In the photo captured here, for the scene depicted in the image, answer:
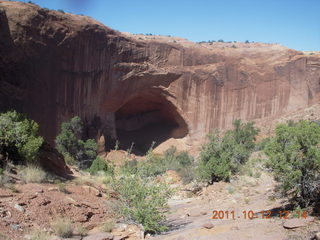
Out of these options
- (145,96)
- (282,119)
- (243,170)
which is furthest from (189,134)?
(243,170)

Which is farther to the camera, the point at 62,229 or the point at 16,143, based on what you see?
the point at 16,143

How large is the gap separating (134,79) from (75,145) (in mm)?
9364

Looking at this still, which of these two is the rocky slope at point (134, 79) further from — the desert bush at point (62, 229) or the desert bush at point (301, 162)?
the desert bush at point (301, 162)

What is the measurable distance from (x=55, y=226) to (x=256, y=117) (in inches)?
1199

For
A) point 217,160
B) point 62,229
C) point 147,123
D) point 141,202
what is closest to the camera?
point 62,229

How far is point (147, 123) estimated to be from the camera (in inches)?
1390

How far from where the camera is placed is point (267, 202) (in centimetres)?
780

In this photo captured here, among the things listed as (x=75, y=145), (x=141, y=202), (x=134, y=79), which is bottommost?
(x=75, y=145)

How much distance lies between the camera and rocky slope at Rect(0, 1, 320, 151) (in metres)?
20.7

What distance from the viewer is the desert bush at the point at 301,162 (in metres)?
5.80

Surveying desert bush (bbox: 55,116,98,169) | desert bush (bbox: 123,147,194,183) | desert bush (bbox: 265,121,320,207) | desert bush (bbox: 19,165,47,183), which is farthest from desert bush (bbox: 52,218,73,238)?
desert bush (bbox: 55,116,98,169)

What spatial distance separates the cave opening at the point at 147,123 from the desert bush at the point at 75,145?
28.0 ft

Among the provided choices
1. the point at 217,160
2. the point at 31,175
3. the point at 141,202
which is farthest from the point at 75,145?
the point at 141,202

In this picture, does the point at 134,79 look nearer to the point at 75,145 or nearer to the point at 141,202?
the point at 75,145
